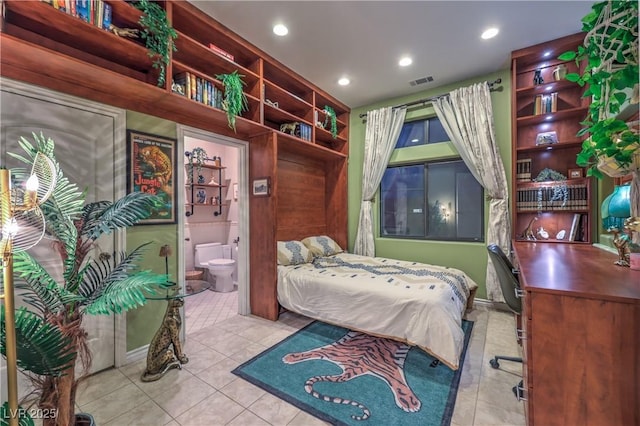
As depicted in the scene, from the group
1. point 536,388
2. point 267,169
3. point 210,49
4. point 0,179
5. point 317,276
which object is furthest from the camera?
point 267,169

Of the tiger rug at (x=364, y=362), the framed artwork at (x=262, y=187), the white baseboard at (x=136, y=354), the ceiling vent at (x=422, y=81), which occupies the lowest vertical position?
the tiger rug at (x=364, y=362)

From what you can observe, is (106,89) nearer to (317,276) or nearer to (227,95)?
(227,95)

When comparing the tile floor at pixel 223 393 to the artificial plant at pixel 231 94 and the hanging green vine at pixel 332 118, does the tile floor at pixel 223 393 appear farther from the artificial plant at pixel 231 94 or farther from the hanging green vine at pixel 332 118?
the hanging green vine at pixel 332 118

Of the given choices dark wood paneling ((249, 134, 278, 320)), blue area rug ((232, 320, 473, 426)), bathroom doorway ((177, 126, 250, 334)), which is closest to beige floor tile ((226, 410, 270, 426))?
blue area rug ((232, 320, 473, 426))

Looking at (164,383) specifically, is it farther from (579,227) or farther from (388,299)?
(579,227)

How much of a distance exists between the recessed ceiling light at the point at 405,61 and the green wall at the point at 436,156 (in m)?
0.85

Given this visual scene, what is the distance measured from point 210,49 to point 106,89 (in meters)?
0.91

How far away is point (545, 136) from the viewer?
9.67 feet

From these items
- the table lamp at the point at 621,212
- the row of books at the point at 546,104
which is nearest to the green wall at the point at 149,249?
the table lamp at the point at 621,212

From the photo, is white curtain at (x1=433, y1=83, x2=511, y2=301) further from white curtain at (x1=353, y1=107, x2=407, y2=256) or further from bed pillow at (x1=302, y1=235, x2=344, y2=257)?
bed pillow at (x1=302, y1=235, x2=344, y2=257)

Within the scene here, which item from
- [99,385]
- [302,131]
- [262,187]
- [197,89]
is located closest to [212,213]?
[262,187]

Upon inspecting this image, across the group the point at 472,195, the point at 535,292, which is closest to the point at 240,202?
the point at 535,292

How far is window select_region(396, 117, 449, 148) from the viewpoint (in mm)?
3770

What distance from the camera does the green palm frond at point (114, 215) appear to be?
4.27ft
